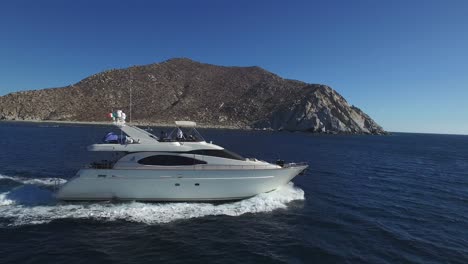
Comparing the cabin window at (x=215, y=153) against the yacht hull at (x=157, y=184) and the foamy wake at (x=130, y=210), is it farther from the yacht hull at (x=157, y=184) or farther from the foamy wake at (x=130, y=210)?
the foamy wake at (x=130, y=210)

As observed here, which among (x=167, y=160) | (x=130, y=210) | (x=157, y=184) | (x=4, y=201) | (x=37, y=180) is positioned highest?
(x=167, y=160)

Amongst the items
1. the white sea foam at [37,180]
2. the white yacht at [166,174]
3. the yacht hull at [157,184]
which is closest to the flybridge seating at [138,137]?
the white yacht at [166,174]

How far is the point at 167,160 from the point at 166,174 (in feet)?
2.64

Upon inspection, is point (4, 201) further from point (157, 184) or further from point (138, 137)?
point (157, 184)

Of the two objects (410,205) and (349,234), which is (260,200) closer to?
(349,234)

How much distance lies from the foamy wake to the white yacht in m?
0.48

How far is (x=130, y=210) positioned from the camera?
46.8 ft

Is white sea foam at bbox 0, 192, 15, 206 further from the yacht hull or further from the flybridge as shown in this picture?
the flybridge

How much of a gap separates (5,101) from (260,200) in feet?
616

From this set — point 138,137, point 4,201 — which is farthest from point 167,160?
point 4,201

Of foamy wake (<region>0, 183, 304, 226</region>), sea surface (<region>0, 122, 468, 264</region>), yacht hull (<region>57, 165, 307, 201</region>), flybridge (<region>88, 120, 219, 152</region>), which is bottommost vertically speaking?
sea surface (<region>0, 122, 468, 264</region>)

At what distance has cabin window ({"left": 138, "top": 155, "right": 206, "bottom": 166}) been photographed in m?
15.5

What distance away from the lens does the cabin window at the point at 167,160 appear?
15492 millimetres

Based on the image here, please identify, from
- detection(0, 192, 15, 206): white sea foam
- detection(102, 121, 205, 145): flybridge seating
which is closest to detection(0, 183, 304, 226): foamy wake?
detection(0, 192, 15, 206): white sea foam
